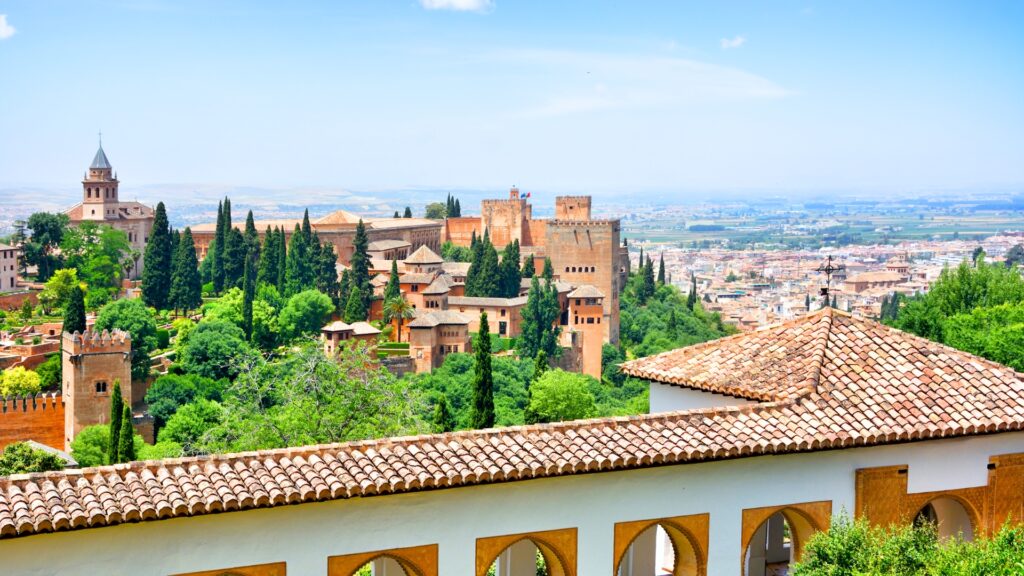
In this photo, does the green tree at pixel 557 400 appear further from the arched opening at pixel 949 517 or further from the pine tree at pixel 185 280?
the arched opening at pixel 949 517

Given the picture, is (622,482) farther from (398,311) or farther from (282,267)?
(282,267)

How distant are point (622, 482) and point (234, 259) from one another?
49792 mm

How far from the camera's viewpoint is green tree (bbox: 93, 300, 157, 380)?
1799 inches

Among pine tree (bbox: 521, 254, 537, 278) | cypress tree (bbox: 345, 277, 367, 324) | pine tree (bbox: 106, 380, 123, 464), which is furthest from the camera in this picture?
pine tree (bbox: 521, 254, 537, 278)

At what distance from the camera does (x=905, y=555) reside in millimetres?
8547

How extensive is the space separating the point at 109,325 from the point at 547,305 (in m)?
19.4

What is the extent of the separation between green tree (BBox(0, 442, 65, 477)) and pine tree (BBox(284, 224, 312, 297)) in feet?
65.7

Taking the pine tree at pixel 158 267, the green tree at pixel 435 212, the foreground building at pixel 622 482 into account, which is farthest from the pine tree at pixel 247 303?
the foreground building at pixel 622 482

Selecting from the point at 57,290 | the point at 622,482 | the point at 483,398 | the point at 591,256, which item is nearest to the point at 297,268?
the point at 57,290

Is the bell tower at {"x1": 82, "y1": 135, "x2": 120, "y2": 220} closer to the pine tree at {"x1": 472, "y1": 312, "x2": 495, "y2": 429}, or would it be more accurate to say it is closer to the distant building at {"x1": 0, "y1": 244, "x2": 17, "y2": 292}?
the distant building at {"x1": 0, "y1": 244, "x2": 17, "y2": 292}

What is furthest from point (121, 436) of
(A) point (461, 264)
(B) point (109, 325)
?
(A) point (461, 264)

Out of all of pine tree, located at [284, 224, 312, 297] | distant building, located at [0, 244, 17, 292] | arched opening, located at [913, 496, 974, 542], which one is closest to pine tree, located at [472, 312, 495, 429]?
arched opening, located at [913, 496, 974, 542]

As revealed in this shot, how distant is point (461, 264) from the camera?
64875 mm

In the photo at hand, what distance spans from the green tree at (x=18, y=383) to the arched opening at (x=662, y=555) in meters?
35.3
